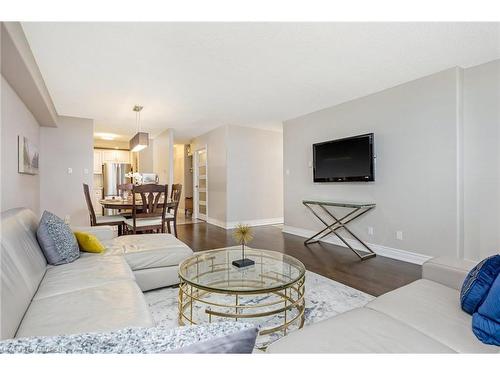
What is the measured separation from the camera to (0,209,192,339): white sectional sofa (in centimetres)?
117

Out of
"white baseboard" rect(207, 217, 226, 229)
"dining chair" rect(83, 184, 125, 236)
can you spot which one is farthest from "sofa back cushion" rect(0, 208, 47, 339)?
"white baseboard" rect(207, 217, 226, 229)

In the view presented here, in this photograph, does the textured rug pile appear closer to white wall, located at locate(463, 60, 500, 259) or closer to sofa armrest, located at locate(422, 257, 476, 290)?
sofa armrest, located at locate(422, 257, 476, 290)

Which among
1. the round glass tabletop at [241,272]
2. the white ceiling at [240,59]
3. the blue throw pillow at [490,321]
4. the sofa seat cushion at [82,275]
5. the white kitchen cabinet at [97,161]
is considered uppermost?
→ the white ceiling at [240,59]

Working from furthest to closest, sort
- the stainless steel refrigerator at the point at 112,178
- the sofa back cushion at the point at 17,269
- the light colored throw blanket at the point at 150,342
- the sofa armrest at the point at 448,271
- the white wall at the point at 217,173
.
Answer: the stainless steel refrigerator at the point at 112,178 < the white wall at the point at 217,173 < the sofa armrest at the point at 448,271 < the sofa back cushion at the point at 17,269 < the light colored throw blanket at the point at 150,342

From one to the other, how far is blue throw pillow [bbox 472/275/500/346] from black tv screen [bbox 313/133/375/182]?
2.88 m

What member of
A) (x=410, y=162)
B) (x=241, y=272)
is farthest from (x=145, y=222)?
(x=410, y=162)

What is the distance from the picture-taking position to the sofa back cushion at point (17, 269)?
1126 millimetres

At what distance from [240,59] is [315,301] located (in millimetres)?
2450

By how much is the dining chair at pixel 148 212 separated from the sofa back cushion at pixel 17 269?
1798 mm

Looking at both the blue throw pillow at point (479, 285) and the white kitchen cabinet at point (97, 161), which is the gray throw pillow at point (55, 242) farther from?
the white kitchen cabinet at point (97, 161)

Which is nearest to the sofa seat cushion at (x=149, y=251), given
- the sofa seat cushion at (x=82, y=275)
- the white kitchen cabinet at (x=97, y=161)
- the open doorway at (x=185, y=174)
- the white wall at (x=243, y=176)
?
the sofa seat cushion at (x=82, y=275)

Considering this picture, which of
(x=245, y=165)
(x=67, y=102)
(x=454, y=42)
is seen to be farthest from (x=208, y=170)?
(x=454, y=42)

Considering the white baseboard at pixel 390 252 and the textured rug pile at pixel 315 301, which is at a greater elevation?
the white baseboard at pixel 390 252

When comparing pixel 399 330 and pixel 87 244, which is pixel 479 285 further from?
pixel 87 244
